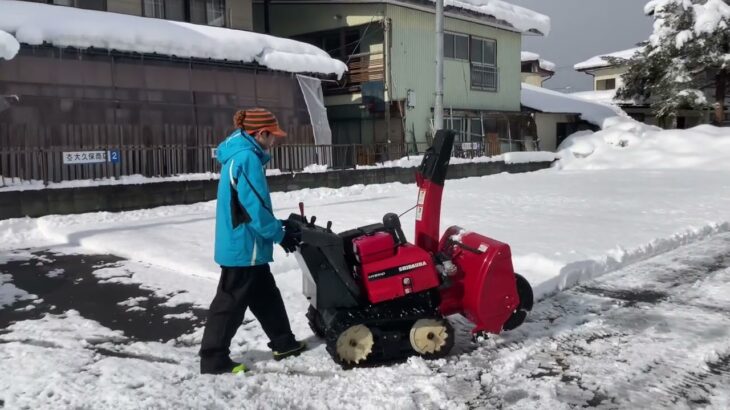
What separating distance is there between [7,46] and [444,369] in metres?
11.3

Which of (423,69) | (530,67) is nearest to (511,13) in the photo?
(423,69)

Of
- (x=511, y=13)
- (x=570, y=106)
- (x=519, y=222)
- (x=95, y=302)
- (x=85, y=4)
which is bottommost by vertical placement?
(x=95, y=302)

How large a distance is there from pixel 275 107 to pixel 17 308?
12730 mm

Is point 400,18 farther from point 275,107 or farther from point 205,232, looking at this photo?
point 205,232

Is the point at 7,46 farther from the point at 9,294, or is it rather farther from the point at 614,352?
the point at 614,352

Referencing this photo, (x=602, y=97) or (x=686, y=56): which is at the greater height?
(x=686, y=56)

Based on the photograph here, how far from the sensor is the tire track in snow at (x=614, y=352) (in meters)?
3.46

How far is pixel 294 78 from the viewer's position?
57.9ft

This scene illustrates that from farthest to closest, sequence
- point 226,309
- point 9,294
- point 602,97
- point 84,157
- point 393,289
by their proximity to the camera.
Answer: point 602,97 → point 84,157 → point 9,294 → point 393,289 → point 226,309

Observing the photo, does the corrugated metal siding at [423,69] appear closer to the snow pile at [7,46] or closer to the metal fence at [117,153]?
the metal fence at [117,153]

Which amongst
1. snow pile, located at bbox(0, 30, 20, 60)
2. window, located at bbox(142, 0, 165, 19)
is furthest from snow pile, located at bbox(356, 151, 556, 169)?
snow pile, located at bbox(0, 30, 20, 60)

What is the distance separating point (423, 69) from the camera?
21.9m

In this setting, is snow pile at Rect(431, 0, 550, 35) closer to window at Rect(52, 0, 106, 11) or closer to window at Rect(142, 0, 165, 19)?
window at Rect(142, 0, 165, 19)

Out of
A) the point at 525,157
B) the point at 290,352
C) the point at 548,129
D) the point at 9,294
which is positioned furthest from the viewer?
the point at 548,129
